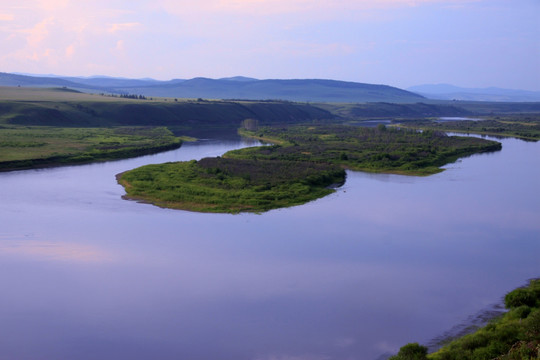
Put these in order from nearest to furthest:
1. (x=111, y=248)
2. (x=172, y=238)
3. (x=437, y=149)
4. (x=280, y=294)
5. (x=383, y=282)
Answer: (x=280, y=294), (x=383, y=282), (x=111, y=248), (x=172, y=238), (x=437, y=149)

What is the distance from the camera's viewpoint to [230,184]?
37031 mm

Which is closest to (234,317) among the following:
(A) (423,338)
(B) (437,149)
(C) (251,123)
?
(A) (423,338)

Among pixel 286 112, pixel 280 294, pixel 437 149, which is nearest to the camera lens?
pixel 280 294

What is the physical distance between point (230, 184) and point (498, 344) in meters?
24.7

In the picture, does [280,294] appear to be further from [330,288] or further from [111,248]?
[111,248]

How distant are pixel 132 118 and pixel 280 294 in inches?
3501

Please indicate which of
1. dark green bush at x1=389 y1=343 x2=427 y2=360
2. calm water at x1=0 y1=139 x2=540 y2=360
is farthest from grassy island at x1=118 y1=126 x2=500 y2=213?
dark green bush at x1=389 y1=343 x2=427 y2=360

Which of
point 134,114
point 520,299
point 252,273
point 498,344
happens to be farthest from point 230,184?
point 134,114

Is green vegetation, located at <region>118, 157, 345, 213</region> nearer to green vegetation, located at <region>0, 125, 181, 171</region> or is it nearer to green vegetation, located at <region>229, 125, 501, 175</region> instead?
green vegetation, located at <region>229, 125, 501, 175</region>

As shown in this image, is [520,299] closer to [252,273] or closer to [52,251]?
[252,273]

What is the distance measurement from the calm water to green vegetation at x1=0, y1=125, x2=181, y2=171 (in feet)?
42.5

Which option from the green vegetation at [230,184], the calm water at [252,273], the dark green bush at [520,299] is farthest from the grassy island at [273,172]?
the dark green bush at [520,299]

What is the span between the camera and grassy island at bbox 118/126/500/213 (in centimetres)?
3375

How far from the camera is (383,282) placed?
→ 67.5 feet
